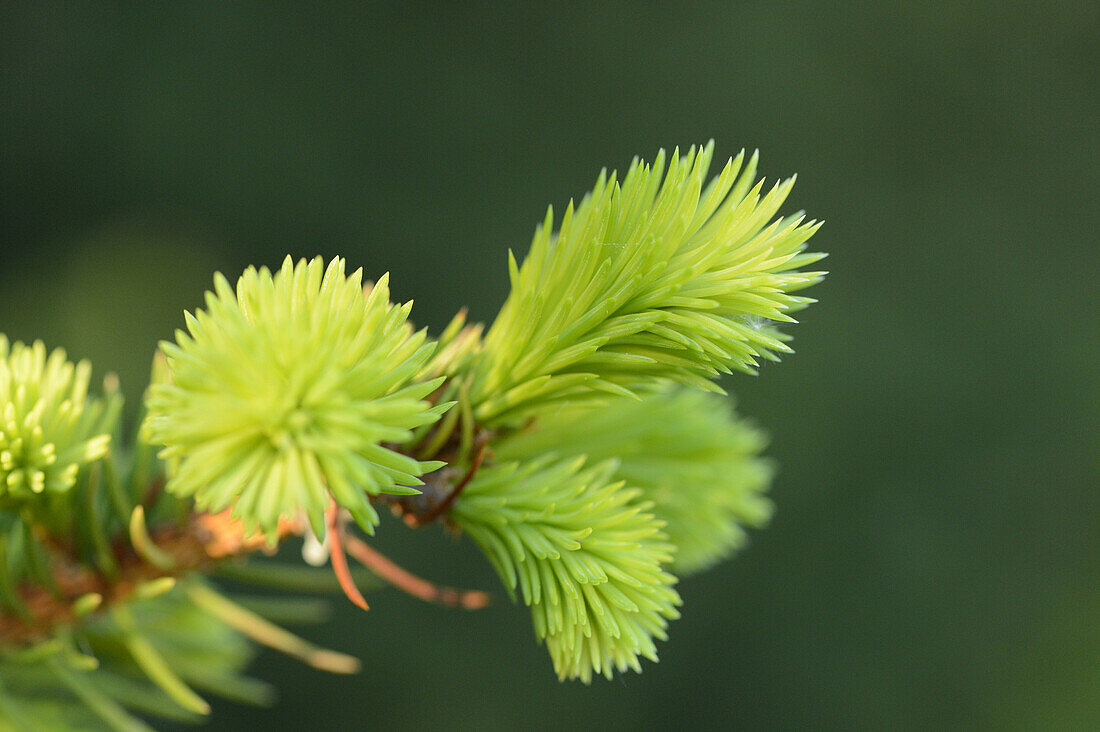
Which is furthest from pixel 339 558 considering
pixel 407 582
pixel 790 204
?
pixel 790 204

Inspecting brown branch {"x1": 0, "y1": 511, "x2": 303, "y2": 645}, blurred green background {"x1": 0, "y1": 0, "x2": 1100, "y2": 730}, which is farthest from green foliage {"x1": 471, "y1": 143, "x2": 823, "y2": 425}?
blurred green background {"x1": 0, "y1": 0, "x2": 1100, "y2": 730}

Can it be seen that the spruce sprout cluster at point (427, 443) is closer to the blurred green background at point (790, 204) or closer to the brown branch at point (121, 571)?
the brown branch at point (121, 571)

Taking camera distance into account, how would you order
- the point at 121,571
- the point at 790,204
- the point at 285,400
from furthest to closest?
the point at 790,204, the point at 121,571, the point at 285,400

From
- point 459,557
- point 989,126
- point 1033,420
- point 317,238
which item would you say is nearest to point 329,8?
point 317,238

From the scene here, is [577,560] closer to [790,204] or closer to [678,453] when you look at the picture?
[678,453]

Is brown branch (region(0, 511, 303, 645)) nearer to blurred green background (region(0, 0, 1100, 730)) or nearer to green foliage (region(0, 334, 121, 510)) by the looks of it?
green foliage (region(0, 334, 121, 510))
